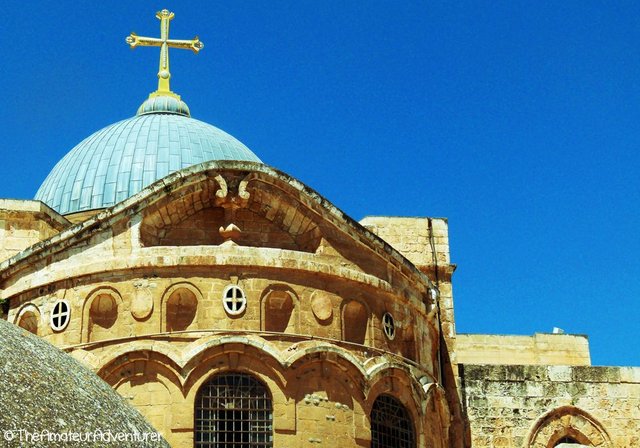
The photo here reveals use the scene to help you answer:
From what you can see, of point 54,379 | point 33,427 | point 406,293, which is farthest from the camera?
point 406,293

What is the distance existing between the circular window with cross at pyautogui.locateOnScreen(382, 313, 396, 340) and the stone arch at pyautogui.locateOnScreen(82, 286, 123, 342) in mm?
4786

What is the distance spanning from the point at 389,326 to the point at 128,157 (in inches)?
416

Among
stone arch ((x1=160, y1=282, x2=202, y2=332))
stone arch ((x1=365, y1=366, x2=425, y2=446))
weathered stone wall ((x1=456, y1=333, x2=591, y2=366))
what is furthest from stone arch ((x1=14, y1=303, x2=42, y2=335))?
weathered stone wall ((x1=456, y1=333, x2=591, y2=366))

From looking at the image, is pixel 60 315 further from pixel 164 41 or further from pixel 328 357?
pixel 164 41

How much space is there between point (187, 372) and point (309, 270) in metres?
2.88

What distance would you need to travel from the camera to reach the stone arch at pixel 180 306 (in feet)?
67.8

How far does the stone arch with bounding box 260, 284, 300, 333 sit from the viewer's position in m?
20.9

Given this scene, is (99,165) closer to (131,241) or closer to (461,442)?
(131,241)

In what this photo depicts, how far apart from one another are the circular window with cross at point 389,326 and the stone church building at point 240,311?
39mm

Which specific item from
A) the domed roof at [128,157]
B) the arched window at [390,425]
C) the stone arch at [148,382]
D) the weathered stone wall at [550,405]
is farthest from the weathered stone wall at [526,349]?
the stone arch at [148,382]

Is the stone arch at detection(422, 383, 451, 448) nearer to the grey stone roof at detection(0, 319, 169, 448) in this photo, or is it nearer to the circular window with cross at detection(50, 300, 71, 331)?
the circular window with cross at detection(50, 300, 71, 331)

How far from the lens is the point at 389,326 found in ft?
72.7

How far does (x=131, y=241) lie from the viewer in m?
21.2

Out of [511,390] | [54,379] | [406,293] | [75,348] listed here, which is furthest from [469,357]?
[54,379]
